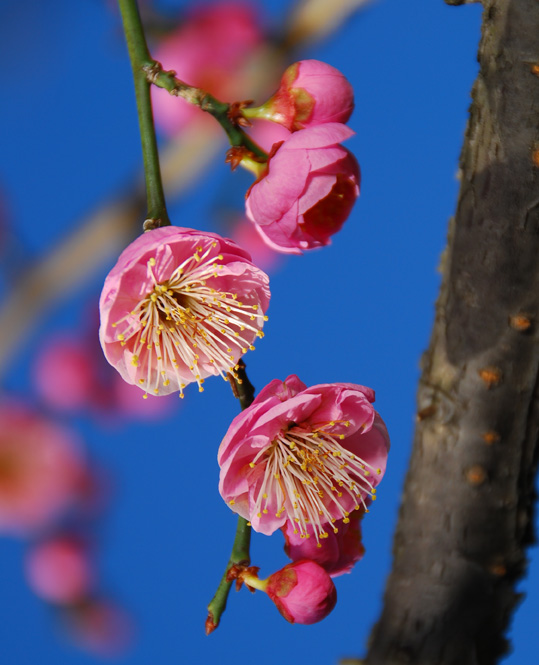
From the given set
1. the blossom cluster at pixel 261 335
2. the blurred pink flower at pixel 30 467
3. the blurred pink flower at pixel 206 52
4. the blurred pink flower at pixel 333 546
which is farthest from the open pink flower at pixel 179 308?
the blurred pink flower at pixel 30 467

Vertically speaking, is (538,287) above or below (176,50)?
below

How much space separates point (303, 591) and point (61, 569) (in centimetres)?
114

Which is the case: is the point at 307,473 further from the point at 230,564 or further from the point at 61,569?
the point at 61,569

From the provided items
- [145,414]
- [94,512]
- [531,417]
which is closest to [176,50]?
[145,414]

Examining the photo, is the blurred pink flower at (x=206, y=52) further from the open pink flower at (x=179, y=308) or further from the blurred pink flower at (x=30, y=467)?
the open pink flower at (x=179, y=308)

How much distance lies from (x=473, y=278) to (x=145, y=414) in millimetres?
1013

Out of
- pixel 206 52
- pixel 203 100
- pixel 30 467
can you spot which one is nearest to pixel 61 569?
pixel 30 467

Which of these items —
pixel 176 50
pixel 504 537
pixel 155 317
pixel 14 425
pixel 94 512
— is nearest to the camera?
pixel 155 317

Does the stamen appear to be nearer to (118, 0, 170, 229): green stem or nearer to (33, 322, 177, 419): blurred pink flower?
(118, 0, 170, 229): green stem

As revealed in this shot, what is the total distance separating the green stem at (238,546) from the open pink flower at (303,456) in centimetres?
2

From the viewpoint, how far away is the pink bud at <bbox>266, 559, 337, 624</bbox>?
1.32ft

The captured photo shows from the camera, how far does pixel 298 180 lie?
419 mm

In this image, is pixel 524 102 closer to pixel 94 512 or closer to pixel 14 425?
pixel 14 425

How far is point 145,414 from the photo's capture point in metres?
1.41
